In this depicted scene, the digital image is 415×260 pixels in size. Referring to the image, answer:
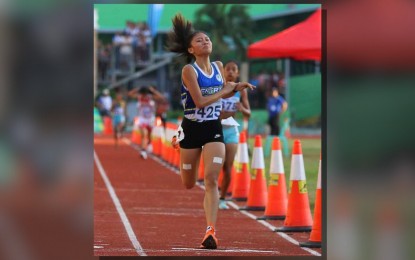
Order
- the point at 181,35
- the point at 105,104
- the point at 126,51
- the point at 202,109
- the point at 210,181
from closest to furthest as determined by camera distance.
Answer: the point at 210,181 → the point at 202,109 → the point at 181,35 → the point at 105,104 → the point at 126,51

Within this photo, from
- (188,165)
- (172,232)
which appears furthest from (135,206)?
(188,165)

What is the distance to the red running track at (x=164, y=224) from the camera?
10758 millimetres

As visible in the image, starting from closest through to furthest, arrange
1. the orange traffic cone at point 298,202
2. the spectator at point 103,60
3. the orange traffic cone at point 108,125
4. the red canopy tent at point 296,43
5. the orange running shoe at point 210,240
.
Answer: the orange running shoe at point 210,240 < the orange traffic cone at point 298,202 < the red canopy tent at point 296,43 < the orange traffic cone at point 108,125 < the spectator at point 103,60

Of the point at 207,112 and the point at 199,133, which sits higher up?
the point at 207,112

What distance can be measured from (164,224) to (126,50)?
40.6m

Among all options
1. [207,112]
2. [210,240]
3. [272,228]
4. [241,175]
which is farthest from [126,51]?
[210,240]

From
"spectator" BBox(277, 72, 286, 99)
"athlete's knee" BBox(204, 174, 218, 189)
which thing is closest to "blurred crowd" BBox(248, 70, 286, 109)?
"spectator" BBox(277, 72, 286, 99)

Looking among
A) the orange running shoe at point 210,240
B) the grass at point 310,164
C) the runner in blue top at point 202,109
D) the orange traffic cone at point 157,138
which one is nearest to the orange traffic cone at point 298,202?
the runner in blue top at point 202,109

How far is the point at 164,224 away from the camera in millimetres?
13781

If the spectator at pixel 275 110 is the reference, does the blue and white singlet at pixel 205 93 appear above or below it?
above

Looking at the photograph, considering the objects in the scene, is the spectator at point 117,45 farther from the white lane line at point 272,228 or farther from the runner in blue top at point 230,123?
the runner in blue top at point 230,123

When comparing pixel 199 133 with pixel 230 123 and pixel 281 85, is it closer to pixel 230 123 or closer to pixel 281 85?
pixel 230 123
